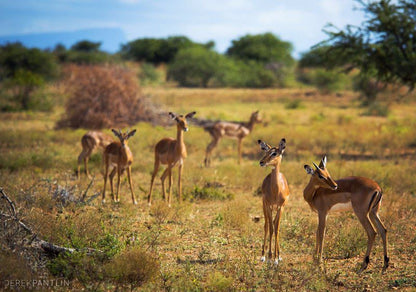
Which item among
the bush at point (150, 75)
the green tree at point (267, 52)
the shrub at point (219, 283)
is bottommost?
the shrub at point (219, 283)

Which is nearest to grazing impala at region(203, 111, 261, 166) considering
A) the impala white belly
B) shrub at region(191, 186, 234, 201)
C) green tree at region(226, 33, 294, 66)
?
shrub at region(191, 186, 234, 201)

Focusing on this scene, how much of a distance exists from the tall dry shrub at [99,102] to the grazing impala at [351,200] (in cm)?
1408

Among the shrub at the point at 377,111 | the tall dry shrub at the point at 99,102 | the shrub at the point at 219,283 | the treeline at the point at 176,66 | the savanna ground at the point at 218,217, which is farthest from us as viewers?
the treeline at the point at 176,66

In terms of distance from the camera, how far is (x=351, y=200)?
595 cm

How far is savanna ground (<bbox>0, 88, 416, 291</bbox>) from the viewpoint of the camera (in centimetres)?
558

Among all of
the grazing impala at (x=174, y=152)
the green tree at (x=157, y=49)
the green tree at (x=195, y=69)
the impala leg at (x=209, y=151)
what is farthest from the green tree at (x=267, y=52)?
the grazing impala at (x=174, y=152)

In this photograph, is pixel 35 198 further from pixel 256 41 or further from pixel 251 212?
pixel 256 41

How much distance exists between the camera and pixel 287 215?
873 cm

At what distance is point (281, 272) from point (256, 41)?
60.3 m

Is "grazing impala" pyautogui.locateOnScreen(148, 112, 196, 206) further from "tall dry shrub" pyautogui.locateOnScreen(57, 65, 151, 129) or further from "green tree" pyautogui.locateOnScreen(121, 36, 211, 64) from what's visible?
"green tree" pyautogui.locateOnScreen(121, 36, 211, 64)

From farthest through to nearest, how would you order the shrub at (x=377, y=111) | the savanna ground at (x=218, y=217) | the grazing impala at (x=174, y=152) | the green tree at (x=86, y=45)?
the green tree at (x=86, y=45) < the shrub at (x=377, y=111) < the grazing impala at (x=174, y=152) < the savanna ground at (x=218, y=217)

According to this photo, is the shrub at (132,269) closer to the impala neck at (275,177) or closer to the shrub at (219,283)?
the shrub at (219,283)

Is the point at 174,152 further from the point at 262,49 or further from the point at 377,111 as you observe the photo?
the point at 262,49

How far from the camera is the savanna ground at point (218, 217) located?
220 inches
